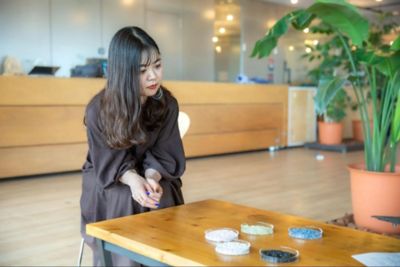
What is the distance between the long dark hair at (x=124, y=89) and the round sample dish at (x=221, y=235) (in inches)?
20.6

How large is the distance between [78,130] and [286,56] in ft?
20.6

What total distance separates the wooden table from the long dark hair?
30cm

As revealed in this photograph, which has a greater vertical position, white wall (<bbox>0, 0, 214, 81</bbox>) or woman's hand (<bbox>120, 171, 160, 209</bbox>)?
white wall (<bbox>0, 0, 214, 81</bbox>)

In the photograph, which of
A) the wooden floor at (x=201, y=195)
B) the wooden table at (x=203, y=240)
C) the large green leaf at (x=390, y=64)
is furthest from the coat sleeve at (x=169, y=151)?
the large green leaf at (x=390, y=64)

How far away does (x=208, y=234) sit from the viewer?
1.19m

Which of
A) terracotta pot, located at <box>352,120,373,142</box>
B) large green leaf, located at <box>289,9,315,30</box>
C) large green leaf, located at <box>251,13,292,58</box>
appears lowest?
terracotta pot, located at <box>352,120,373,142</box>

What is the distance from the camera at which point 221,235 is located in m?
1.18

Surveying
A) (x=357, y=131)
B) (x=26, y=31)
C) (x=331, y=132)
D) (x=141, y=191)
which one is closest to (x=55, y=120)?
(x=26, y=31)

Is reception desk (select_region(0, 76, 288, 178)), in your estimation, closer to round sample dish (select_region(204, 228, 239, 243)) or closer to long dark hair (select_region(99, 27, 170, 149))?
long dark hair (select_region(99, 27, 170, 149))

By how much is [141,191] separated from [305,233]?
55 cm

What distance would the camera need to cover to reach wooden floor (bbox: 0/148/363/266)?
8.61ft

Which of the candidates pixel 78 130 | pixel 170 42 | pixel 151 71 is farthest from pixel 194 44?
pixel 151 71

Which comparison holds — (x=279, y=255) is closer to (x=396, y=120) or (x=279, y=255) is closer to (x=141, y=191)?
(x=141, y=191)

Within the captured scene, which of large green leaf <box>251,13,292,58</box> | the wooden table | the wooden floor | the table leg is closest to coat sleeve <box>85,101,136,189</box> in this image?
the wooden table
